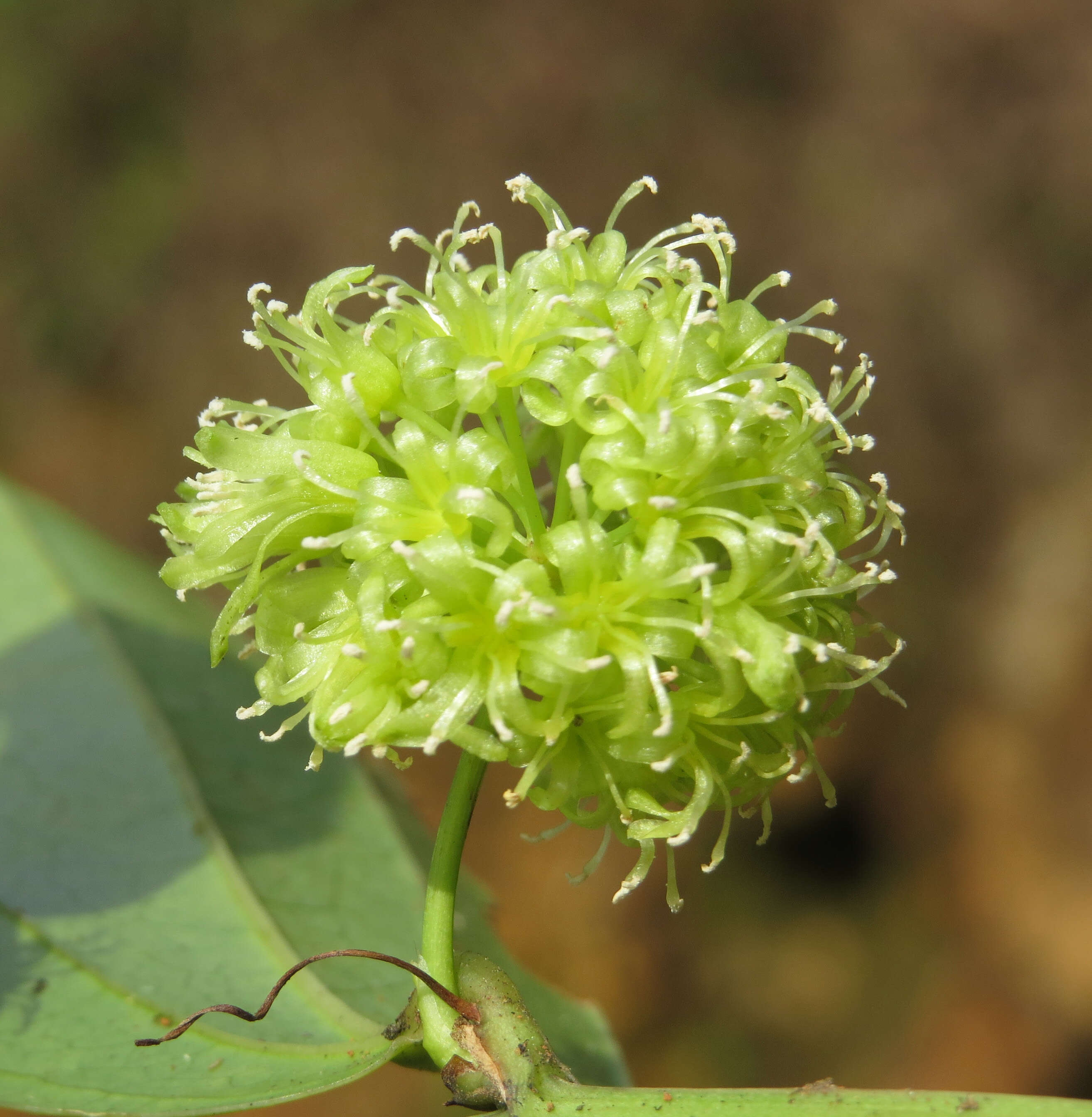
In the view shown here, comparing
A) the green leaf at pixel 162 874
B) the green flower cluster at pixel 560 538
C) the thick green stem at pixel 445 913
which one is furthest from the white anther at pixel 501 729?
the green leaf at pixel 162 874

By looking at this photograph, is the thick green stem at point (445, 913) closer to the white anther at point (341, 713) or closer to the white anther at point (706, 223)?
the white anther at point (341, 713)

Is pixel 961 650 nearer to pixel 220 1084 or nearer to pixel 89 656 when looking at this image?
pixel 89 656

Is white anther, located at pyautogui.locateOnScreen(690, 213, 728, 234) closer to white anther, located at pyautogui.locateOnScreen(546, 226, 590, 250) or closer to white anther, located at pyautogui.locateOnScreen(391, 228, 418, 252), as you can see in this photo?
white anther, located at pyautogui.locateOnScreen(546, 226, 590, 250)

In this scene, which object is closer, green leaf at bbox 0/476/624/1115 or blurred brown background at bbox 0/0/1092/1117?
green leaf at bbox 0/476/624/1115

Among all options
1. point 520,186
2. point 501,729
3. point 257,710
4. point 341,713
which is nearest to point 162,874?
point 257,710

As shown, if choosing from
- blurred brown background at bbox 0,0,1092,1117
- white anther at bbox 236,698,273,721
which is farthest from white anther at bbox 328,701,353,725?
blurred brown background at bbox 0,0,1092,1117

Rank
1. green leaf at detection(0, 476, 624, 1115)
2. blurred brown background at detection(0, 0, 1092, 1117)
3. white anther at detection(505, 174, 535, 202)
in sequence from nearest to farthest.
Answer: white anther at detection(505, 174, 535, 202)
green leaf at detection(0, 476, 624, 1115)
blurred brown background at detection(0, 0, 1092, 1117)
